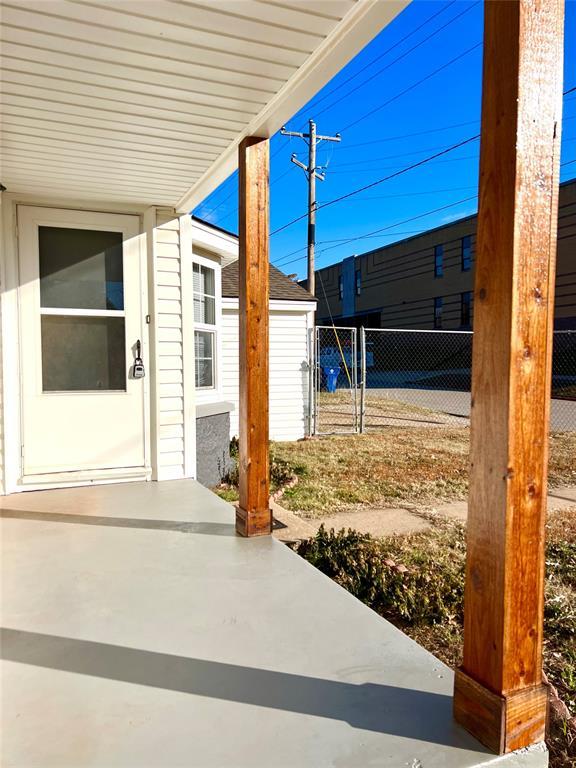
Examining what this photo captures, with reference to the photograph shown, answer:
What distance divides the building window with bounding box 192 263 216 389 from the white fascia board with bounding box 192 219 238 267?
0.23 metres

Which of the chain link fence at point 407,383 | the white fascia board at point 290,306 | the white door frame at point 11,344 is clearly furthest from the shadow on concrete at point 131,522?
the white fascia board at point 290,306

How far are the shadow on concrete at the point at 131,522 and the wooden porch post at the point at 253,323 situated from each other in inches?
10.9

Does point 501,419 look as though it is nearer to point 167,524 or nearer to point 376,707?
point 376,707

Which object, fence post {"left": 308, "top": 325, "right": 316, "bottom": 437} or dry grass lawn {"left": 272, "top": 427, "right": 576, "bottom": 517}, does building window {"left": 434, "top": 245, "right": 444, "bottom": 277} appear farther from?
fence post {"left": 308, "top": 325, "right": 316, "bottom": 437}

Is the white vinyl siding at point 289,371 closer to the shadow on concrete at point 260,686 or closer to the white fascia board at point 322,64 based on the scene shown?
the white fascia board at point 322,64

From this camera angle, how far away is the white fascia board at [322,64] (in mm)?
1800

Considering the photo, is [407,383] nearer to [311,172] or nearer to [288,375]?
[311,172]

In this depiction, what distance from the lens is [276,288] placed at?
898cm

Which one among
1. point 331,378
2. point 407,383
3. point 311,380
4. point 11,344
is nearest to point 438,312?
point 407,383

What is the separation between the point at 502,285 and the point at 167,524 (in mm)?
2584

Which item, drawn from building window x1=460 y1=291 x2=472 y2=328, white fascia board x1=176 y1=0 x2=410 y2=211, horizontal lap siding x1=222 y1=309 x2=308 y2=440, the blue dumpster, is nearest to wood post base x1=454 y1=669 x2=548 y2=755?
white fascia board x1=176 y1=0 x2=410 y2=211

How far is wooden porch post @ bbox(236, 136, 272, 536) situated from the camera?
110 inches

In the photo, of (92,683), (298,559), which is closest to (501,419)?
(92,683)

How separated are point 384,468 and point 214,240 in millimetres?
3245
